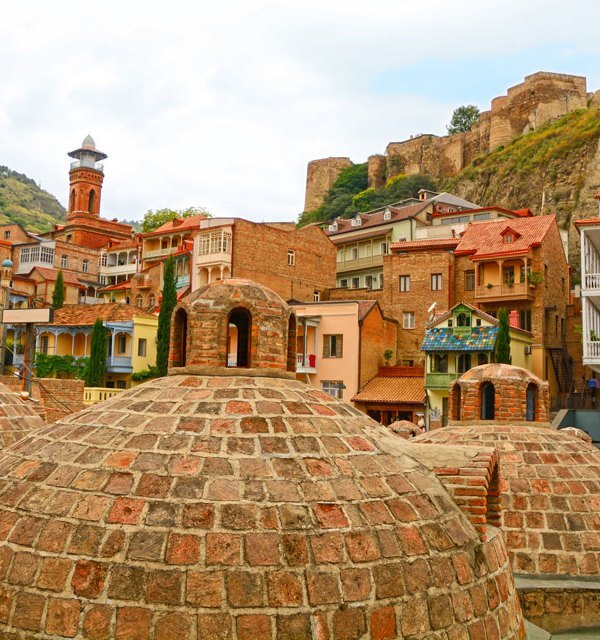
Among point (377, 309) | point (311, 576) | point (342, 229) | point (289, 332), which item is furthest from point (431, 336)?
point (311, 576)

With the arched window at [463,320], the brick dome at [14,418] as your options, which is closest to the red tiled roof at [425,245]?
the arched window at [463,320]

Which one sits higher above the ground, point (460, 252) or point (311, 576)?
point (460, 252)

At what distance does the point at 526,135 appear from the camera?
77125 mm

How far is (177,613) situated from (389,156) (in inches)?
3583

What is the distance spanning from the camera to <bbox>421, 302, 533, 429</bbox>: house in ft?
123

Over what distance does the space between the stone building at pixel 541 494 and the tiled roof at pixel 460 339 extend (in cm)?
2200

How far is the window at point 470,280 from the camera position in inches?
1777

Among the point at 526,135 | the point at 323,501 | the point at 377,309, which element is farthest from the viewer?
the point at 526,135

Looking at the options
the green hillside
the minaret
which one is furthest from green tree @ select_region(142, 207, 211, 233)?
the green hillside

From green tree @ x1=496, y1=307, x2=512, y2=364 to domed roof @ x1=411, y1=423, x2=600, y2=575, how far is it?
21.9m

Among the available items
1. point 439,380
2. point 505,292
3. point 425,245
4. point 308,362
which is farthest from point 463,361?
point 425,245

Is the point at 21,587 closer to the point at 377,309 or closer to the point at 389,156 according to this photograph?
the point at 377,309

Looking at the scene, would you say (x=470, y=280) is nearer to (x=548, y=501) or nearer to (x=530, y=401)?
(x=530, y=401)

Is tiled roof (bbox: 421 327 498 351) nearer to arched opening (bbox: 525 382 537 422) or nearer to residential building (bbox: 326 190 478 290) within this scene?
residential building (bbox: 326 190 478 290)
